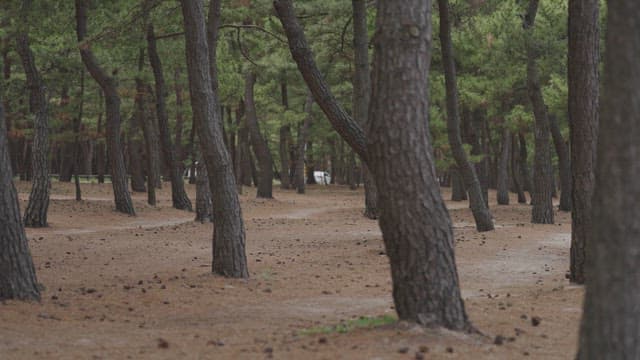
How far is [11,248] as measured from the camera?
31.8ft

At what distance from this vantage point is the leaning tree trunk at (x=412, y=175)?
6918 millimetres

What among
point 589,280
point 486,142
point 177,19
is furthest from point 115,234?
point 486,142

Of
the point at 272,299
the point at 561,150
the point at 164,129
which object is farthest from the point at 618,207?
the point at 164,129

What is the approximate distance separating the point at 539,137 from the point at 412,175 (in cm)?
1737

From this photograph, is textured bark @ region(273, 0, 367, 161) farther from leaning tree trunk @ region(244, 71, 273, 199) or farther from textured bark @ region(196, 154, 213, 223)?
leaning tree trunk @ region(244, 71, 273, 199)

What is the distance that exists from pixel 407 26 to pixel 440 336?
8.20ft

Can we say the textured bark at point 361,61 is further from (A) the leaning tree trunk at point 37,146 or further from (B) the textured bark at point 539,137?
(A) the leaning tree trunk at point 37,146

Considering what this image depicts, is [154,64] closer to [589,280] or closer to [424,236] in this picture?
[424,236]

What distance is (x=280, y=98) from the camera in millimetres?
46562

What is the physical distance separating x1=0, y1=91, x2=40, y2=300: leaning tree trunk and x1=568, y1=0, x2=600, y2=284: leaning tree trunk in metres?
7.05

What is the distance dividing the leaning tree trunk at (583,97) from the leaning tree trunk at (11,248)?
23.1 ft

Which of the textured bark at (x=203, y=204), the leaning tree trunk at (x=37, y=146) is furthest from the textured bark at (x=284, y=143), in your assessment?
the leaning tree trunk at (x=37, y=146)

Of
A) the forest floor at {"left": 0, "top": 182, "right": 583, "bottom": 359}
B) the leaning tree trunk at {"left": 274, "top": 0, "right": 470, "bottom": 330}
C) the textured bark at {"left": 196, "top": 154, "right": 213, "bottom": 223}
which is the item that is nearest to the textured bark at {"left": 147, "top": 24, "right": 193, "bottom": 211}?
the textured bark at {"left": 196, "top": 154, "right": 213, "bottom": 223}

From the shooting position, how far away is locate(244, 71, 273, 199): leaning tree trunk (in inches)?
1380
